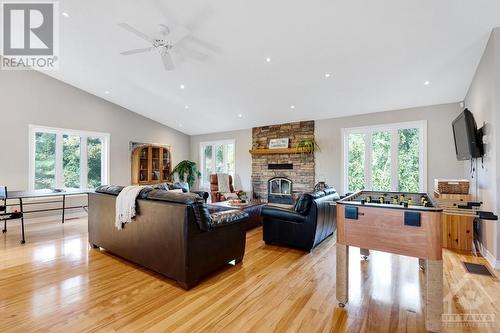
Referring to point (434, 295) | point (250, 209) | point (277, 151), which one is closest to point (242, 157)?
point (277, 151)

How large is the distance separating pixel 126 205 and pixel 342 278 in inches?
99.4

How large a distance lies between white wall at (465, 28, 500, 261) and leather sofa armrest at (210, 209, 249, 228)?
312cm

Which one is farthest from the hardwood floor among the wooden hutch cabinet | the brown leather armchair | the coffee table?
the wooden hutch cabinet

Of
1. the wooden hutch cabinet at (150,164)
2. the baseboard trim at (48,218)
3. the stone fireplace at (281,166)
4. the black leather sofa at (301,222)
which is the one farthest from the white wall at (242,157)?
the baseboard trim at (48,218)

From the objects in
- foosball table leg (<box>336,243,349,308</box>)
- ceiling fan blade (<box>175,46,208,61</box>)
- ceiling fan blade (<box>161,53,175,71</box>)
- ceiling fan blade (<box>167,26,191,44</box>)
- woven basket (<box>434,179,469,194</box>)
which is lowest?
foosball table leg (<box>336,243,349,308</box>)

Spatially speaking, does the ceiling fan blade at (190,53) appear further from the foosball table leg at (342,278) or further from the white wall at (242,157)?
the white wall at (242,157)

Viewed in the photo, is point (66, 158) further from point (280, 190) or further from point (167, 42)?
point (280, 190)

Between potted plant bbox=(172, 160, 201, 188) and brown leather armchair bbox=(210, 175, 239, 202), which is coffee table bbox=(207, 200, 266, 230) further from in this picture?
potted plant bbox=(172, 160, 201, 188)

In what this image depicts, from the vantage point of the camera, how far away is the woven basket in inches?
151

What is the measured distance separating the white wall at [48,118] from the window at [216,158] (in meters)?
2.26

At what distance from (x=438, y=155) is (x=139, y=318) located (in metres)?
5.86

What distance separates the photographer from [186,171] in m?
8.31

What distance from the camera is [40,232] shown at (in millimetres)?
4547

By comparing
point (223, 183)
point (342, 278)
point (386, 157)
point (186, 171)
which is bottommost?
point (342, 278)
